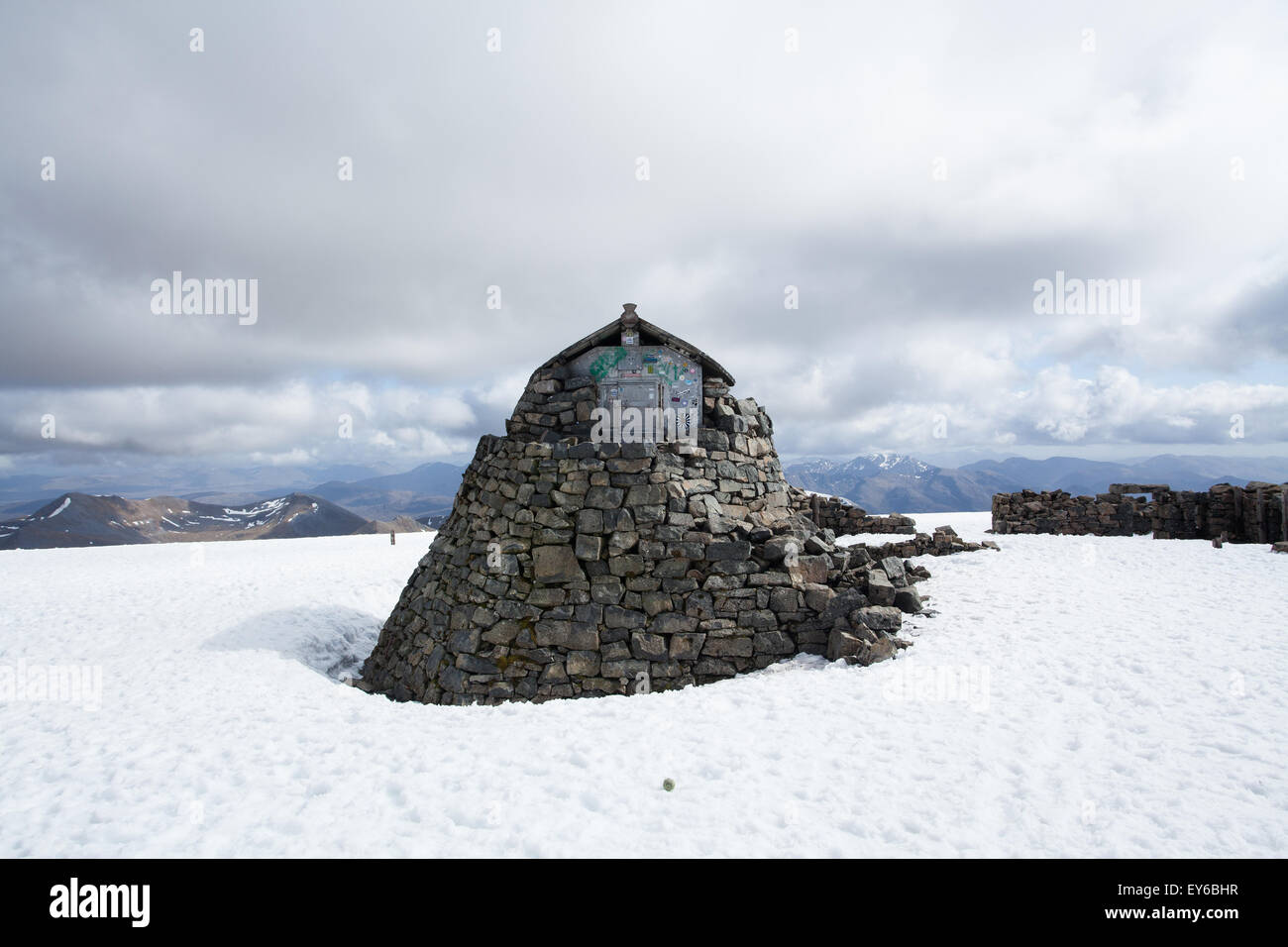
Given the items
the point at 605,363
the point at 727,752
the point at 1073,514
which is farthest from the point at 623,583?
the point at 1073,514

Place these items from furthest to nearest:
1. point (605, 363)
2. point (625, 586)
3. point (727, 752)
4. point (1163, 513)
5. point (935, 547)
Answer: point (1163, 513), point (935, 547), point (605, 363), point (625, 586), point (727, 752)

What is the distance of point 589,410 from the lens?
12258mm

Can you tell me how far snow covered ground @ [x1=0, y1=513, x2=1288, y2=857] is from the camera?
517cm

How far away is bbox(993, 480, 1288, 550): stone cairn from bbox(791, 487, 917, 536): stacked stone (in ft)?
17.0

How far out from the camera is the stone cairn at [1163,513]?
19062 millimetres

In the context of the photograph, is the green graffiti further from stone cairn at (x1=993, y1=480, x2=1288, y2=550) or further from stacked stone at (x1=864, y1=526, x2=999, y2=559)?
stone cairn at (x1=993, y1=480, x2=1288, y2=550)

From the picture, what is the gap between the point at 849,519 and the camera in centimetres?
2577

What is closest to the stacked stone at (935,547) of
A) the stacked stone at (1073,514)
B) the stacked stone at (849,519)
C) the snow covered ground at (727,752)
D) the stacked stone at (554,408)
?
the stacked stone at (849,519)

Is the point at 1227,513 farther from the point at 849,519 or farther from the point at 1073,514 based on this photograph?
the point at 849,519

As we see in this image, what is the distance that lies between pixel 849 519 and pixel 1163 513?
1147 centimetres

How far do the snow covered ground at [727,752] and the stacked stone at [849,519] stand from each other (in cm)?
1185
